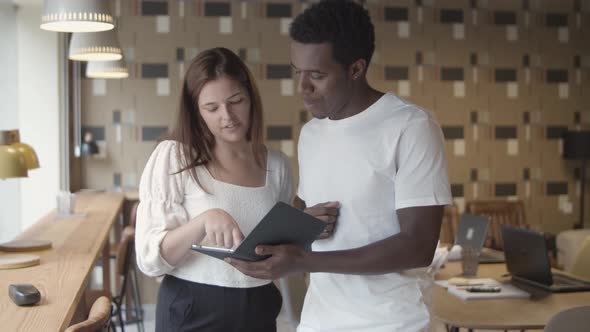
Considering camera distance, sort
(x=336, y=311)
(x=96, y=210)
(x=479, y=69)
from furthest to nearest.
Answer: (x=479, y=69), (x=96, y=210), (x=336, y=311)

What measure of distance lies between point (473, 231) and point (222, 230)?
8.75 ft

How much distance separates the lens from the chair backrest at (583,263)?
155 inches

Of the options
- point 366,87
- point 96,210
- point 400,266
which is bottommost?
point 96,210

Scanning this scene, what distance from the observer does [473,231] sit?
4219mm

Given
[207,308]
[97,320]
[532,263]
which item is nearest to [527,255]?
[532,263]

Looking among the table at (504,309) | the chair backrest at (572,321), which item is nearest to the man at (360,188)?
the chair backrest at (572,321)

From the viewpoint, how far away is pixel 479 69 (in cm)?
765

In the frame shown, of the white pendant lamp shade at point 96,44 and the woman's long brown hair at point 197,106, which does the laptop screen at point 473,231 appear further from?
the white pendant lamp shade at point 96,44

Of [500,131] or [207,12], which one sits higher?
[207,12]

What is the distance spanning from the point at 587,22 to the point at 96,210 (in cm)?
551

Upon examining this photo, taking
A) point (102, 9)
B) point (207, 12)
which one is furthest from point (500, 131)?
point (102, 9)

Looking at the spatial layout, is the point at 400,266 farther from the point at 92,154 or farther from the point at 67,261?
the point at 92,154

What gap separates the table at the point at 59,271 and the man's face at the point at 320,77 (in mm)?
973

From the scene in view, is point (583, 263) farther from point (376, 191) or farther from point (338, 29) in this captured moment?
point (338, 29)
